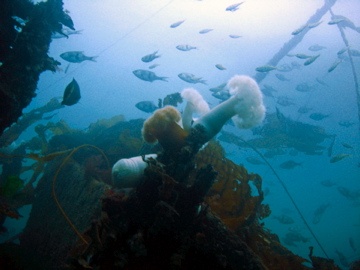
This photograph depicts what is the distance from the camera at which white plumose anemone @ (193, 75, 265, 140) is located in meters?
2.84

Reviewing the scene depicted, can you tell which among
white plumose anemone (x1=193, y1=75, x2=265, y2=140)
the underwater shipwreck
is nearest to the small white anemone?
the underwater shipwreck

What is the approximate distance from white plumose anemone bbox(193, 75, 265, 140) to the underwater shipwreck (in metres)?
0.01

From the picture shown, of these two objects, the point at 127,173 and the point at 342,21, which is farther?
the point at 342,21

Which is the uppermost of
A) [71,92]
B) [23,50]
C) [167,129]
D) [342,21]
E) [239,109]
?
[23,50]

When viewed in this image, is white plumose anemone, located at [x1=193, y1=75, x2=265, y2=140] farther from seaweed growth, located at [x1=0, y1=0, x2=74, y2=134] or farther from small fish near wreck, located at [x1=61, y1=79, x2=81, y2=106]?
seaweed growth, located at [x1=0, y1=0, x2=74, y2=134]

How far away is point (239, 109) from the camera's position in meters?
2.99

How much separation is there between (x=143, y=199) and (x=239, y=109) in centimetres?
175

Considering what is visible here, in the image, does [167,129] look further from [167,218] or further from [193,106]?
[167,218]

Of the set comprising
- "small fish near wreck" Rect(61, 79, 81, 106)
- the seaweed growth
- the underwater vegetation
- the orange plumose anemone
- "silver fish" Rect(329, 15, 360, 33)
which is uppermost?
the seaweed growth

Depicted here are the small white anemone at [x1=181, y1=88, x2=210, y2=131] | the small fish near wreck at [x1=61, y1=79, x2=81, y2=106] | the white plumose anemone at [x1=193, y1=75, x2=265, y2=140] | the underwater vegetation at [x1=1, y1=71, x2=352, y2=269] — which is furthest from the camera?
the small fish near wreck at [x1=61, y1=79, x2=81, y2=106]

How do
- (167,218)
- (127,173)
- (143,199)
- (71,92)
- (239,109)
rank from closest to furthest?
1. (167,218)
2. (143,199)
3. (127,173)
4. (239,109)
5. (71,92)

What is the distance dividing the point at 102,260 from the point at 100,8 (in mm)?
58302

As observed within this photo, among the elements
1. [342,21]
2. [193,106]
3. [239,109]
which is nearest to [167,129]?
[193,106]

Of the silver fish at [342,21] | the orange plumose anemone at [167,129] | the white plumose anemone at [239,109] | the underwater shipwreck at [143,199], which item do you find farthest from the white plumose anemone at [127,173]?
the silver fish at [342,21]
